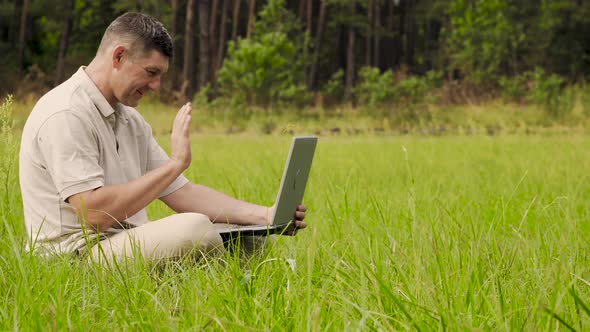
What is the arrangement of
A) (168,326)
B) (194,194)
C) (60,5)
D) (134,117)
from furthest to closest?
(60,5), (194,194), (134,117), (168,326)

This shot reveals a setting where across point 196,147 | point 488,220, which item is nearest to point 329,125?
point 196,147

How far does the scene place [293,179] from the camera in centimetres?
346

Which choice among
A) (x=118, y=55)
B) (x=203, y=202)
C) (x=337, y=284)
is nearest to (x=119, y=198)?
(x=118, y=55)

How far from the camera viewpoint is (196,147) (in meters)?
12.6

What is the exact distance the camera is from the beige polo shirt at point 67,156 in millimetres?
3170

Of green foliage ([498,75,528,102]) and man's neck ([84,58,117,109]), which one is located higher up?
man's neck ([84,58,117,109])

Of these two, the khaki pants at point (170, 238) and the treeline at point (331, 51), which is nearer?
the khaki pants at point (170, 238)

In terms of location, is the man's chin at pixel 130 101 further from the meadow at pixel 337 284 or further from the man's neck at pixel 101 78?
the meadow at pixel 337 284

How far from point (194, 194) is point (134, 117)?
1.78ft

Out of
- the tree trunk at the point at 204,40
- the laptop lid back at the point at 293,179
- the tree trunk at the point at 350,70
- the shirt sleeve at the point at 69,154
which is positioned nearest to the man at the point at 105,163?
the shirt sleeve at the point at 69,154

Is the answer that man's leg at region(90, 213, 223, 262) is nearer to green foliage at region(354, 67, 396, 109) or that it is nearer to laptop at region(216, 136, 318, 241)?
laptop at region(216, 136, 318, 241)

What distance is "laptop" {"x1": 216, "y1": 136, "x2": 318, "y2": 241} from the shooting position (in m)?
3.33

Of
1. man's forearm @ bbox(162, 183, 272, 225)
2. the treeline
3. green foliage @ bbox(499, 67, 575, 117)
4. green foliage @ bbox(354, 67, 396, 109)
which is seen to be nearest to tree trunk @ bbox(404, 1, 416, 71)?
the treeline

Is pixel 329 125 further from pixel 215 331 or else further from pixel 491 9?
pixel 215 331
